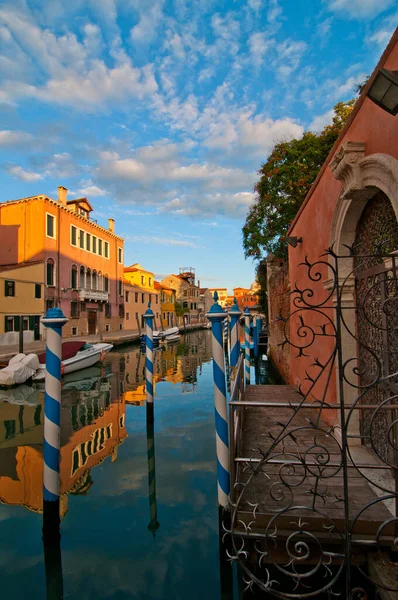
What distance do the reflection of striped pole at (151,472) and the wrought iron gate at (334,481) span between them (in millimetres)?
1118

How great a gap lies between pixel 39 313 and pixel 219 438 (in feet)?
59.0

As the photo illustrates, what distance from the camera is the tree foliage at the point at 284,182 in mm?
12781

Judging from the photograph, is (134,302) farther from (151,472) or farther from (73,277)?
(151,472)

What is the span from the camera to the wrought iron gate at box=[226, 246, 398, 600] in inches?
A: 76.9

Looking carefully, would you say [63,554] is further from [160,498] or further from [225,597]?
[225,597]

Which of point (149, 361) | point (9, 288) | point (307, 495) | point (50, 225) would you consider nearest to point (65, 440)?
point (149, 361)

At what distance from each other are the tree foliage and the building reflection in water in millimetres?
8707

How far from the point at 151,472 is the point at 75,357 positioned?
27.5ft

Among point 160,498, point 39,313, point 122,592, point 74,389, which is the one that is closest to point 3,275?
point 39,313

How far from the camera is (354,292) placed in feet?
12.0

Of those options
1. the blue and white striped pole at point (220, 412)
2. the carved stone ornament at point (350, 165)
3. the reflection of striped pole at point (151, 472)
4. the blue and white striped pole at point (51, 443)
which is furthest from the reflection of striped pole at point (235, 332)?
the blue and white striped pole at point (51, 443)

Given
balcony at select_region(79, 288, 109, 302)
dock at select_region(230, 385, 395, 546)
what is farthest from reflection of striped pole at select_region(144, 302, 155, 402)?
balcony at select_region(79, 288, 109, 302)

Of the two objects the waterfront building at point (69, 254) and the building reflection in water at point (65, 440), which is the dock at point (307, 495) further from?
the waterfront building at point (69, 254)

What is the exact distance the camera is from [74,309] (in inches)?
887
